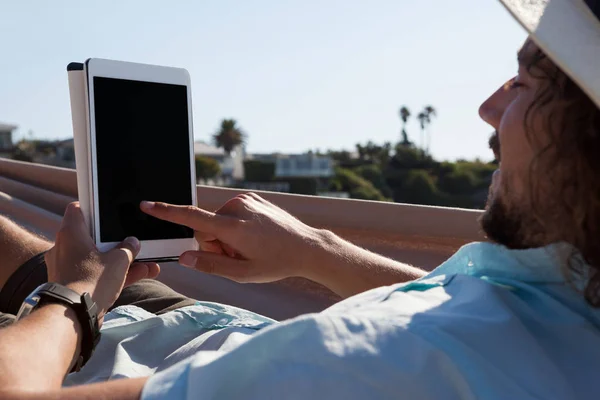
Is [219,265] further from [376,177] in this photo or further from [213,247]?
[376,177]

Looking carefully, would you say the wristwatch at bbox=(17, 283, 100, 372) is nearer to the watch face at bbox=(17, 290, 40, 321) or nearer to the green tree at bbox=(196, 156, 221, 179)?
the watch face at bbox=(17, 290, 40, 321)

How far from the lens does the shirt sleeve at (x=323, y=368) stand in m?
0.99

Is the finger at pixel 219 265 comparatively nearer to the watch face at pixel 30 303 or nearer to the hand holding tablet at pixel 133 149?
the hand holding tablet at pixel 133 149

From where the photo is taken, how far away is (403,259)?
266cm

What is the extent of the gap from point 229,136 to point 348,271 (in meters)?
68.7

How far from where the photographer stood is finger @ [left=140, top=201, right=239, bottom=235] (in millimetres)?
1641

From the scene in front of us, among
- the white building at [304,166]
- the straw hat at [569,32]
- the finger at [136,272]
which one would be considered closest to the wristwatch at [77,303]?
the finger at [136,272]

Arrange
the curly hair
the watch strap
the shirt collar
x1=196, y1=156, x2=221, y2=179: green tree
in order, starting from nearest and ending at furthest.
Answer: the curly hair, the shirt collar, the watch strap, x1=196, y1=156, x2=221, y2=179: green tree

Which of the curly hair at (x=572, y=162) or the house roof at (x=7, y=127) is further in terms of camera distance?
the house roof at (x=7, y=127)

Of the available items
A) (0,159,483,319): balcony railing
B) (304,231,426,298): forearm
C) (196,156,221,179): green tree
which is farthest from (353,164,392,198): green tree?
(304,231,426,298): forearm

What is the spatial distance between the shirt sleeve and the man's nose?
0.50 m

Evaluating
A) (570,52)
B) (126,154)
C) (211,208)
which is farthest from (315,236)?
(211,208)

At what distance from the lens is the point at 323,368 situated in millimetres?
991

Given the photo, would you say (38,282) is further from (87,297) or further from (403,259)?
(403,259)
